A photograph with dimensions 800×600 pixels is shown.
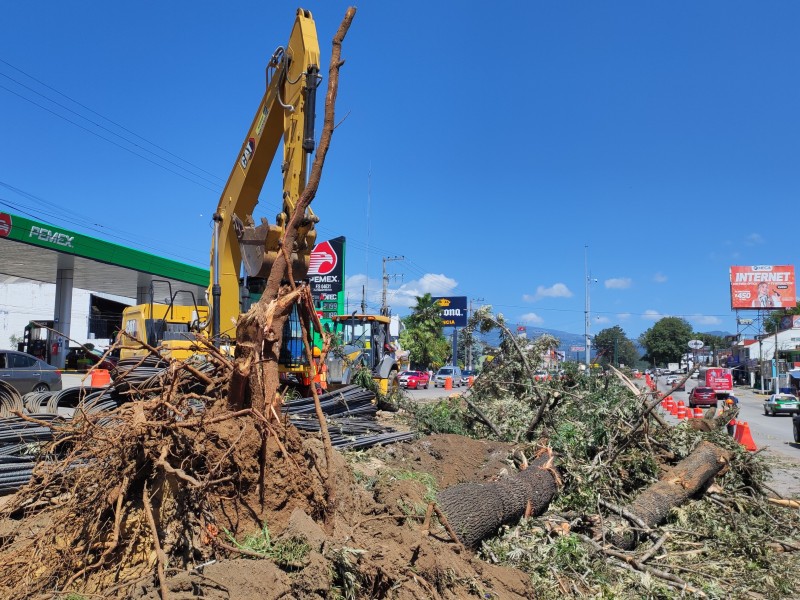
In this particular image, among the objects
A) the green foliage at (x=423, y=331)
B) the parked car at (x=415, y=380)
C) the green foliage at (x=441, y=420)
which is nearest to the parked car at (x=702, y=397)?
the parked car at (x=415, y=380)

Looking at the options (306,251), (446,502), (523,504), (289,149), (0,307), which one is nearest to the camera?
(446,502)

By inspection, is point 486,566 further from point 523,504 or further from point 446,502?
point 523,504

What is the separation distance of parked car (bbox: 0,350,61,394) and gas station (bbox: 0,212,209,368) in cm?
511

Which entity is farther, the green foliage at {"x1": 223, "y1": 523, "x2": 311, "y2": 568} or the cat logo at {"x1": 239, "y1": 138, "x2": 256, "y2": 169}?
the cat logo at {"x1": 239, "y1": 138, "x2": 256, "y2": 169}

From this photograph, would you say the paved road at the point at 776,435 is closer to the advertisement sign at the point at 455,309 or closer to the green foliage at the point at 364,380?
the green foliage at the point at 364,380

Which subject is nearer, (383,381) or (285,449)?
(285,449)

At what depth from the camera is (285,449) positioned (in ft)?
15.1

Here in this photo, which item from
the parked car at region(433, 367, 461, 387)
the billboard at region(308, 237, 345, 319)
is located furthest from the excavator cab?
the parked car at region(433, 367, 461, 387)

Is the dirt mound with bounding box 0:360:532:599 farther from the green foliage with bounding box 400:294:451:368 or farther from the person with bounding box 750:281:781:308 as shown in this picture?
the person with bounding box 750:281:781:308

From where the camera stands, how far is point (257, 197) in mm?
10133

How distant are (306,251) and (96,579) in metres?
4.18

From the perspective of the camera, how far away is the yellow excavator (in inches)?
295

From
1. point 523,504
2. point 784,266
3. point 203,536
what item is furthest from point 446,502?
point 784,266

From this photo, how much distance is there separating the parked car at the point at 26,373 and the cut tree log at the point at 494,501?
12.9 meters
